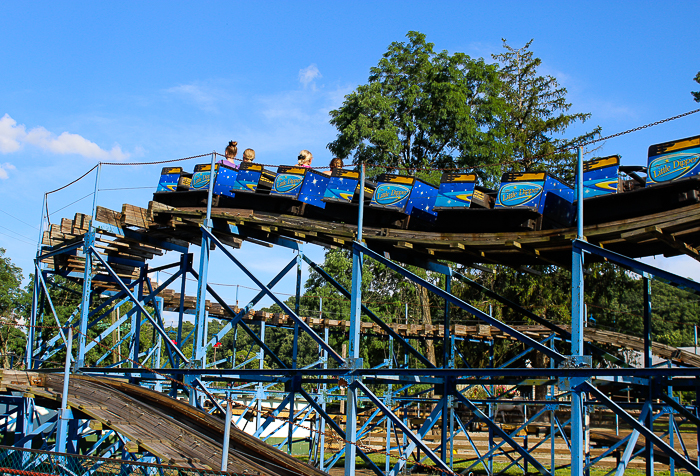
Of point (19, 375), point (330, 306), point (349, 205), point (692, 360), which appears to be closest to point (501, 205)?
point (349, 205)

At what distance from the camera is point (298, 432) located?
111ft

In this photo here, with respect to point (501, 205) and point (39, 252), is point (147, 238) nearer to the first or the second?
point (39, 252)

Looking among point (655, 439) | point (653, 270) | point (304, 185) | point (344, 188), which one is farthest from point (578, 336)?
point (304, 185)

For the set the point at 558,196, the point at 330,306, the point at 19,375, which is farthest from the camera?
the point at 330,306

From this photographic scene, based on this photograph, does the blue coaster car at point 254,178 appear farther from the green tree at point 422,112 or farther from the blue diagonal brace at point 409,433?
the green tree at point 422,112

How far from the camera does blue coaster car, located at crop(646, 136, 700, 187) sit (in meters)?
9.00

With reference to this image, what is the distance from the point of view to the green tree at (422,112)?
33469 millimetres

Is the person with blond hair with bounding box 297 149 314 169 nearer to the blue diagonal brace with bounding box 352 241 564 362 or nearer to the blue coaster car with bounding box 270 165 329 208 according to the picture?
the blue coaster car with bounding box 270 165 329 208

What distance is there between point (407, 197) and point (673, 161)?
4536mm

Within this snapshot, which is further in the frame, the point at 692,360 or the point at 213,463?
the point at 692,360

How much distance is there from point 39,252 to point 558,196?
13.7 m

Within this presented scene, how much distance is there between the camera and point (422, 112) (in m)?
34.8

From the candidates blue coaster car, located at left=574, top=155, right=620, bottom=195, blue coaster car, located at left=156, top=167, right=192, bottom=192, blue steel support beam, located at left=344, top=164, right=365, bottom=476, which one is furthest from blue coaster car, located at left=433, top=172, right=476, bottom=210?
blue coaster car, located at left=156, top=167, right=192, bottom=192

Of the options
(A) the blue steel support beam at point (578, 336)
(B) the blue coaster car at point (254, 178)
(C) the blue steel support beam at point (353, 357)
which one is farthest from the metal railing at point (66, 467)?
(B) the blue coaster car at point (254, 178)
